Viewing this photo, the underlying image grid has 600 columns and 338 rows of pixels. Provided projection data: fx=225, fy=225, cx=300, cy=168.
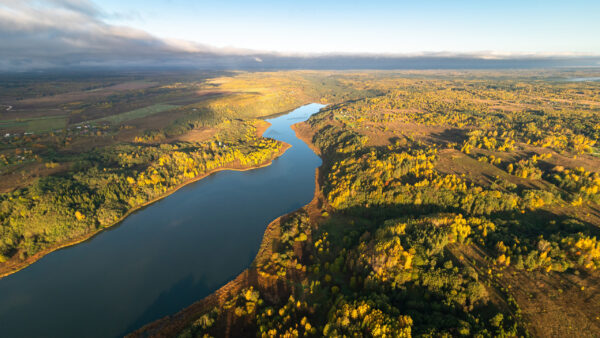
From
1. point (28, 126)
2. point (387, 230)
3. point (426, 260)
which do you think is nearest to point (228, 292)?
point (387, 230)

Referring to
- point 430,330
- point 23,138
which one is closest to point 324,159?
point 430,330

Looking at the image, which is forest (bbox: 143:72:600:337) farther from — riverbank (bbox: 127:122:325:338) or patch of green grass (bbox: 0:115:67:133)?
patch of green grass (bbox: 0:115:67:133)

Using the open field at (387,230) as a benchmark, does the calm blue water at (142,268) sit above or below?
below

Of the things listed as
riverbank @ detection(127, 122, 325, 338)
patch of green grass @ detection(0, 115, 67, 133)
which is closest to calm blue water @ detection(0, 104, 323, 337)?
riverbank @ detection(127, 122, 325, 338)

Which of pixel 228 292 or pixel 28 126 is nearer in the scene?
pixel 228 292

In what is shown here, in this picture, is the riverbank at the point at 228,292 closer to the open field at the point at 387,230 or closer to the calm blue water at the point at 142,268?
the open field at the point at 387,230

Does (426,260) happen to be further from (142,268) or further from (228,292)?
(142,268)

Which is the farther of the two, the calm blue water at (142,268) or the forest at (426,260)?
the calm blue water at (142,268)

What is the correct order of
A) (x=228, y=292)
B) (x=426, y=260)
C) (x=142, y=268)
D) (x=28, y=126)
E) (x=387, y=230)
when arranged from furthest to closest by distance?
(x=28, y=126) → (x=142, y=268) → (x=387, y=230) → (x=228, y=292) → (x=426, y=260)

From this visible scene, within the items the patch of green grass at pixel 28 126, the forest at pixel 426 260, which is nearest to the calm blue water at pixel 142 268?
the forest at pixel 426 260

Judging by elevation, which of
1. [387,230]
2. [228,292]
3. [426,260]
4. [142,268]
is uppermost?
[387,230]
